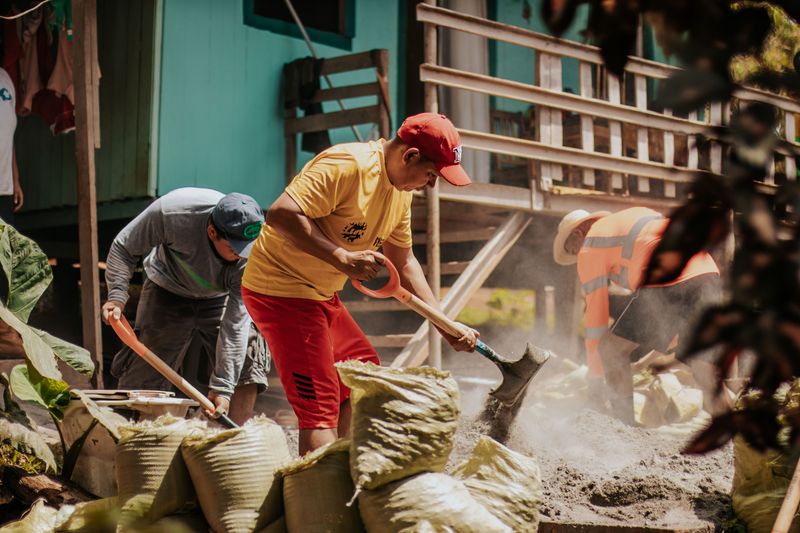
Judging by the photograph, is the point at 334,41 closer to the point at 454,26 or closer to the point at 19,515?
the point at 454,26

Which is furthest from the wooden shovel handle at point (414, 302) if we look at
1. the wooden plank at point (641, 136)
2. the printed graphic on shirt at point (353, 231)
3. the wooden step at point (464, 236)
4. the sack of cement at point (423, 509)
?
the wooden plank at point (641, 136)

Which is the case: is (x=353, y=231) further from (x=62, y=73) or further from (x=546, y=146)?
(x=62, y=73)

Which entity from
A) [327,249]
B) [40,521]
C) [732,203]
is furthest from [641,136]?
[732,203]

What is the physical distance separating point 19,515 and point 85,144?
286 centimetres

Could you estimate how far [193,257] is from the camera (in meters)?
5.40

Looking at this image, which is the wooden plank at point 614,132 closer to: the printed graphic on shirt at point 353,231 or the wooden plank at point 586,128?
the wooden plank at point 586,128

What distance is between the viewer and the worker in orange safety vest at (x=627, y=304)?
6.86m

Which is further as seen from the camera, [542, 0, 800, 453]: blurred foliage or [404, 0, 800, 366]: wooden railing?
[404, 0, 800, 366]: wooden railing

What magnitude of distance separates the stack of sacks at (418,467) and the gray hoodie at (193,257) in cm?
214

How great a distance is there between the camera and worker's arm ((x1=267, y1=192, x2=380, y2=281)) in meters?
3.81

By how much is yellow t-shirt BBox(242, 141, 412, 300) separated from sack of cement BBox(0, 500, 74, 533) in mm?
1239

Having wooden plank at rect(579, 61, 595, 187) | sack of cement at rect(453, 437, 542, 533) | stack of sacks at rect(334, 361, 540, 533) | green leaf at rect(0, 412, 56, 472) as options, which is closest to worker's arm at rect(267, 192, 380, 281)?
stack of sacks at rect(334, 361, 540, 533)

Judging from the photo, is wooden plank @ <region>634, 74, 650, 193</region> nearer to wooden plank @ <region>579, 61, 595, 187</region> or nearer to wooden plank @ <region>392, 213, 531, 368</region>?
wooden plank @ <region>579, 61, 595, 187</region>

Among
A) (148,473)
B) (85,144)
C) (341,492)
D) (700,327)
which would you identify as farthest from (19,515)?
(700,327)
